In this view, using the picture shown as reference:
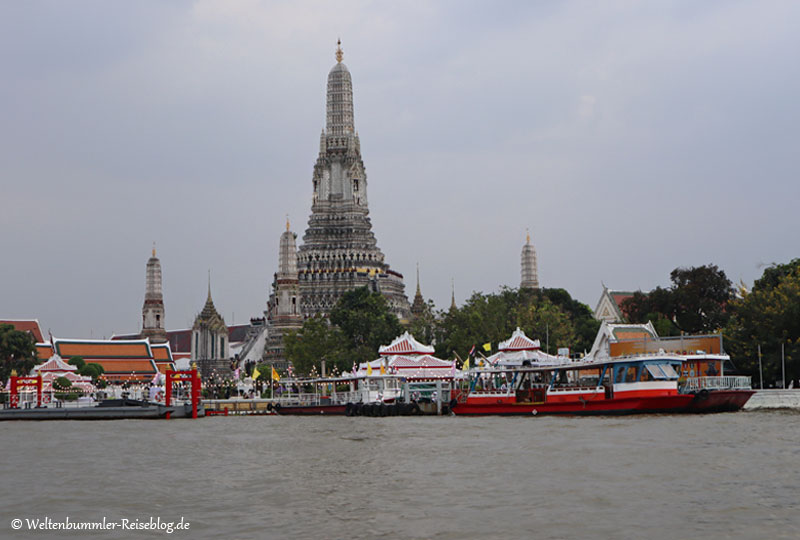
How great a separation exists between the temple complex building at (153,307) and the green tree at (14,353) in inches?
1758

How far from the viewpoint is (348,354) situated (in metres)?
85.4

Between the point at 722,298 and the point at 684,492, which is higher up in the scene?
the point at 722,298

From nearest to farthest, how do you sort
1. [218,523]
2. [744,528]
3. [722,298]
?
[744,528], [218,523], [722,298]

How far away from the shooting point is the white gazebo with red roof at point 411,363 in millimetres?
63459

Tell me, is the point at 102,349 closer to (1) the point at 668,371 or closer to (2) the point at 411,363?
(2) the point at 411,363

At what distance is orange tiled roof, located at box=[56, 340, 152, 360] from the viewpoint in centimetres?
9669

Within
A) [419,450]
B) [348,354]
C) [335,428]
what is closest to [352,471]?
[419,450]

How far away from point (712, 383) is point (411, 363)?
2134 centimetres

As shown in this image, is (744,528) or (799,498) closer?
(744,528)

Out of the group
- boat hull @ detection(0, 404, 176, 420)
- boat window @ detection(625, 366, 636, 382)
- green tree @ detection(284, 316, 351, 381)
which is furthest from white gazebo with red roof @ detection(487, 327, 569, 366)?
green tree @ detection(284, 316, 351, 381)

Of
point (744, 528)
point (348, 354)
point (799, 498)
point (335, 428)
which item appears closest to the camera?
point (744, 528)

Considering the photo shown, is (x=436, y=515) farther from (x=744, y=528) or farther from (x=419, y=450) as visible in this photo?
(x=419, y=450)

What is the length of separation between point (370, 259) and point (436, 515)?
99.3 meters

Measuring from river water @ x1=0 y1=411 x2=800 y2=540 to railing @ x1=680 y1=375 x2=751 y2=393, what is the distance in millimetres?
8529
